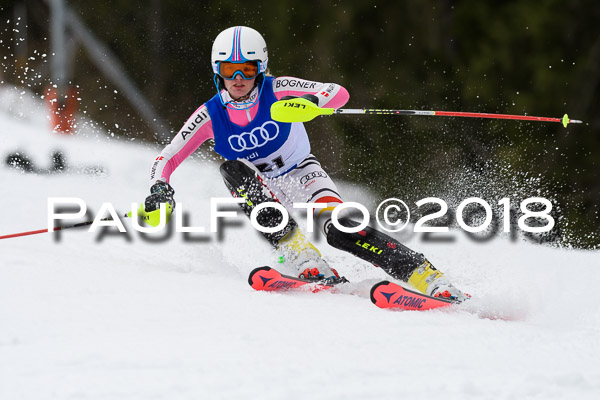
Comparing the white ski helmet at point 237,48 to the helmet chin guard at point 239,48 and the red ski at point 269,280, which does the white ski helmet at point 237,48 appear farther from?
the red ski at point 269,280

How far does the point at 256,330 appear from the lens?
254 cm

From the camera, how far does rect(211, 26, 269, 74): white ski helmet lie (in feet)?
11.8

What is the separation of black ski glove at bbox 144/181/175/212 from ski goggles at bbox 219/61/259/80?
60 centimetres

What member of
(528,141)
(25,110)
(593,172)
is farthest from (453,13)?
(25,110)

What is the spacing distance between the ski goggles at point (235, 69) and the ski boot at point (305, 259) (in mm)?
793

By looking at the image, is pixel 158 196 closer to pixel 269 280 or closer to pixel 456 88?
pixel 269 280

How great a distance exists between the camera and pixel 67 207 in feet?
20.5

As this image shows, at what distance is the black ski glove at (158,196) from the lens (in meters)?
3.48

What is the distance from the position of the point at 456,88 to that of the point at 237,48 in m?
5.91

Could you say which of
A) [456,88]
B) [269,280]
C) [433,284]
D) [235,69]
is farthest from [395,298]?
[456,88]

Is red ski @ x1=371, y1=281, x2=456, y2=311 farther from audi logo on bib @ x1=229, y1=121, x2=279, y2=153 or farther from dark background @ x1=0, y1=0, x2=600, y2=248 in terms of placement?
dark background @ x1=0, y1=0, x2=600, y2=248

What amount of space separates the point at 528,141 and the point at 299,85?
5168 mm

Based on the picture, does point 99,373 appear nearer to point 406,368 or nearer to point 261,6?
point 406,368

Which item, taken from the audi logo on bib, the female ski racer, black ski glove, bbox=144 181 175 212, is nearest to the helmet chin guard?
the female ski racer
